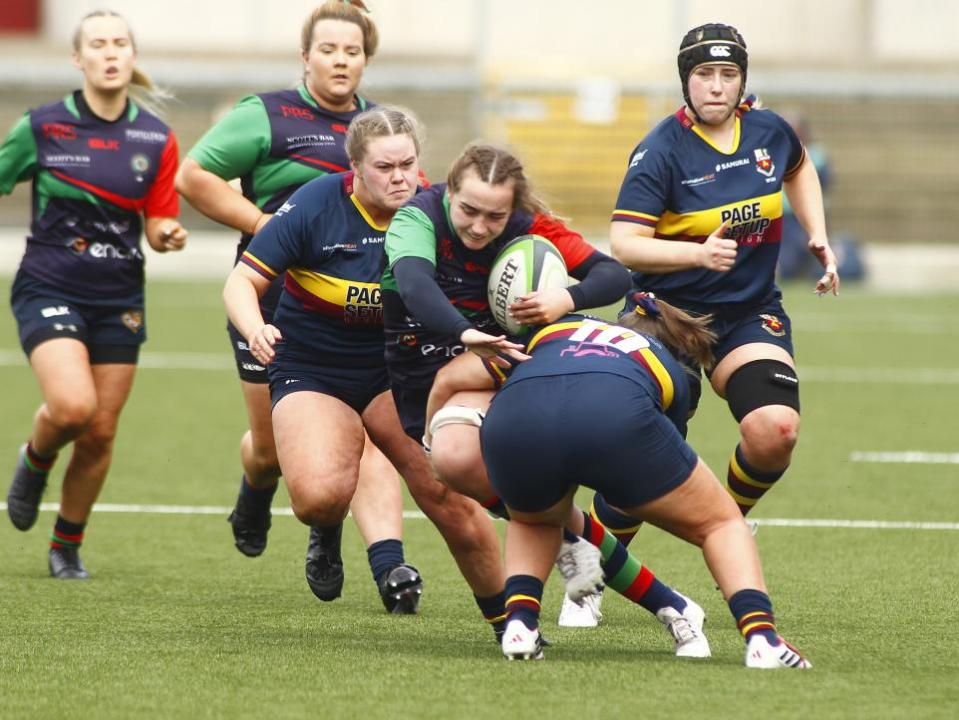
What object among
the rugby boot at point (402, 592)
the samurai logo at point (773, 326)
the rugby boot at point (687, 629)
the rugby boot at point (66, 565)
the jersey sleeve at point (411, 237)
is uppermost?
the jersey sleeve at point (411, 237)

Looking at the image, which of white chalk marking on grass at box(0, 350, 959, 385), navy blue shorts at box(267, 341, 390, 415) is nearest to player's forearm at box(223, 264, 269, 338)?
navy blue shorts at box(267, 341, 390, 415)

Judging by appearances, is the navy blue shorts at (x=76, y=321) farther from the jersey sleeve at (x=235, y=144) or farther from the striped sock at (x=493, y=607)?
the striped sock at (x=493, y=607)

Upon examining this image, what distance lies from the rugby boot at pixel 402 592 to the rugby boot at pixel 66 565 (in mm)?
1348

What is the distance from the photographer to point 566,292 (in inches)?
196

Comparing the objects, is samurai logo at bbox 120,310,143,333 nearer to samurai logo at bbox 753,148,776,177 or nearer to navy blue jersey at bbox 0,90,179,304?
navy blue jersey at bbox 0,90,179,304

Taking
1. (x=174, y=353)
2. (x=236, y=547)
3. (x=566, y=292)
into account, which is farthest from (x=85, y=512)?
(x=174, y=353)

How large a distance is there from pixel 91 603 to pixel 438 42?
20.6 meters

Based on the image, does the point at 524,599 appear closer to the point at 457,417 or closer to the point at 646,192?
the point at 457,417

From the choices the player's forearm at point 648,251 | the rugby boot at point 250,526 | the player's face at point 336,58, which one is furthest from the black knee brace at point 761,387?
the rugby boot at point 250,526

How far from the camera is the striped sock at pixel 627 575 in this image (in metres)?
5.24

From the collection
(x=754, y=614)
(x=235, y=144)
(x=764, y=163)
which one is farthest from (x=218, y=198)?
(x=754, y=614)

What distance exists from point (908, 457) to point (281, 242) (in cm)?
510

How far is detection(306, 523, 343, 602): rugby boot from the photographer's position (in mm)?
6035

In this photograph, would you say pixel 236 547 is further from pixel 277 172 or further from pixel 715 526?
pixel 715 526
